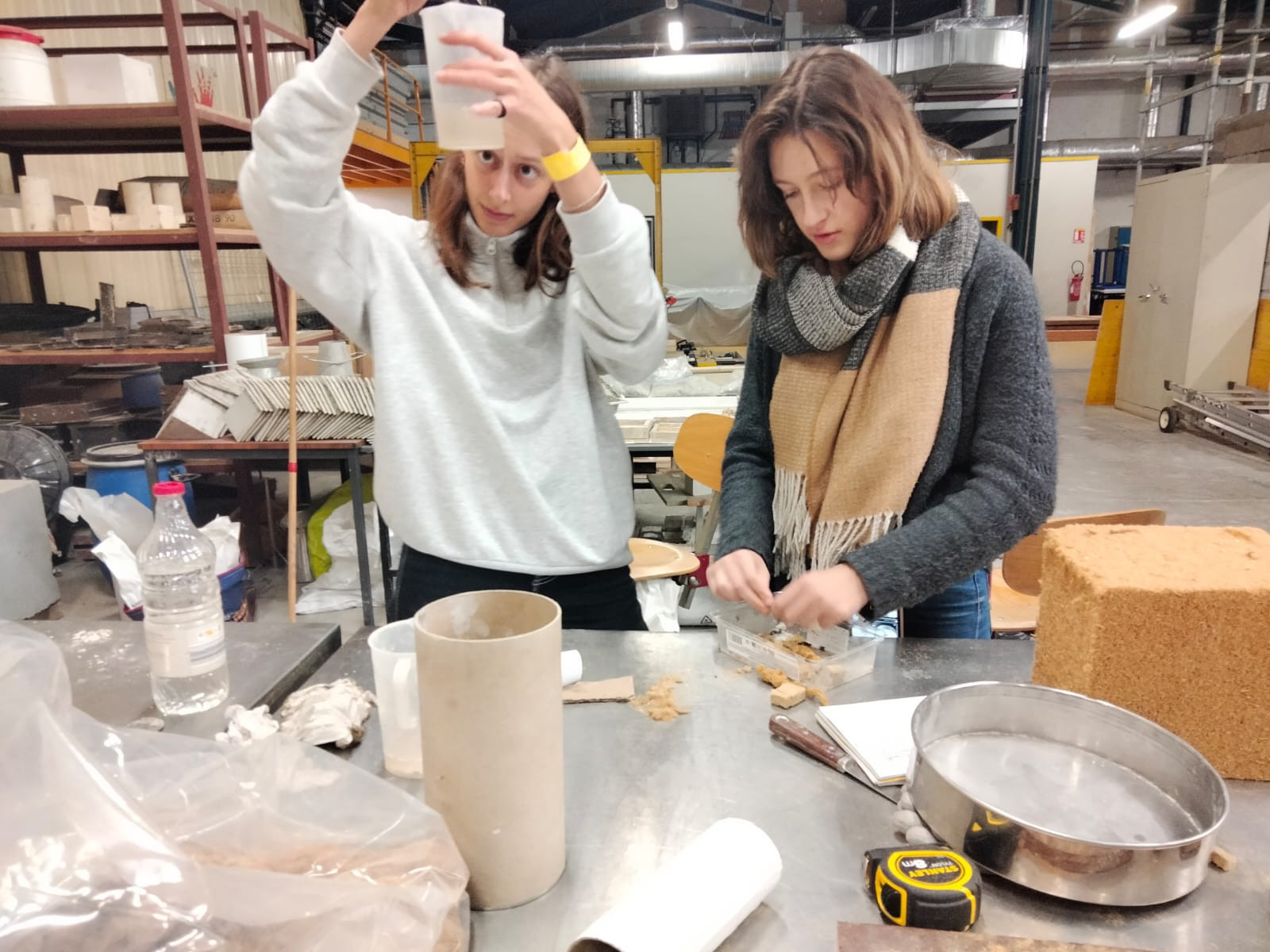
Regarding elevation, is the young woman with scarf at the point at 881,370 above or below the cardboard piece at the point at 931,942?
above

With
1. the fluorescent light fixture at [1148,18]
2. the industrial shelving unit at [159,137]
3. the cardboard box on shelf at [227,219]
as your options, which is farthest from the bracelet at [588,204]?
the fluorescent light fixture at [1148,18]

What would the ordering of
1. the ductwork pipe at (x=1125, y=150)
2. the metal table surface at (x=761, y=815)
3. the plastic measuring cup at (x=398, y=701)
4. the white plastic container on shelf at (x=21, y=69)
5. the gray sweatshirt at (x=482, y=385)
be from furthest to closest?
the ductwork pipe at (x=1125, y=150) < the white plastic container on shelf at (x=21, y=69) < the gray sweatshirt at (x=482, y=385) < the plastic measuring cup at (x=398, y=701) < the metal table surface at (x=761, y=815)

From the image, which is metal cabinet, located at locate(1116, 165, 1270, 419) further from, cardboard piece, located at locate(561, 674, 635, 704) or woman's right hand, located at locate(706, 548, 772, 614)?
cardboard piece, located at locate(561, 674, 635, 704)

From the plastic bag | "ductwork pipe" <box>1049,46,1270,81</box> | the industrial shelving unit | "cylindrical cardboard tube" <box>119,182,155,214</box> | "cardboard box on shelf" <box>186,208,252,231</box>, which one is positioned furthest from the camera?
"ductwork pipe" <box>1049,46,1270,81</box>

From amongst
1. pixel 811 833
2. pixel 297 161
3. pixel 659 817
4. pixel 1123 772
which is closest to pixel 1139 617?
pixel 1123 772

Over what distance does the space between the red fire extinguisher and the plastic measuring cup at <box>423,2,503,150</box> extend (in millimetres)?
8681

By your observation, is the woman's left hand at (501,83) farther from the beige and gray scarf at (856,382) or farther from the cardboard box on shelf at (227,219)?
the cardboard box on shelf at (227,219)

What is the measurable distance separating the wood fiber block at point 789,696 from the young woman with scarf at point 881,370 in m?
0.08

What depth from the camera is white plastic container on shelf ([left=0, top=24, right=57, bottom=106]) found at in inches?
118

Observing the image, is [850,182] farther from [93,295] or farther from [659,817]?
[93,295]

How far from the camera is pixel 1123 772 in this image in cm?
74

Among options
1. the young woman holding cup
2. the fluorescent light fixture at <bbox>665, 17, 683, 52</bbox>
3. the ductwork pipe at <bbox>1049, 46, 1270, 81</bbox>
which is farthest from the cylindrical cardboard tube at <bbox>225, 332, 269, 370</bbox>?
the ductwork pipe at <bbox>1049, 46, 1270, 81</bbox>

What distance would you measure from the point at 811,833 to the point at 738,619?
0.38m

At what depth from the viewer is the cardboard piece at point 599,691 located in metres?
0.92
